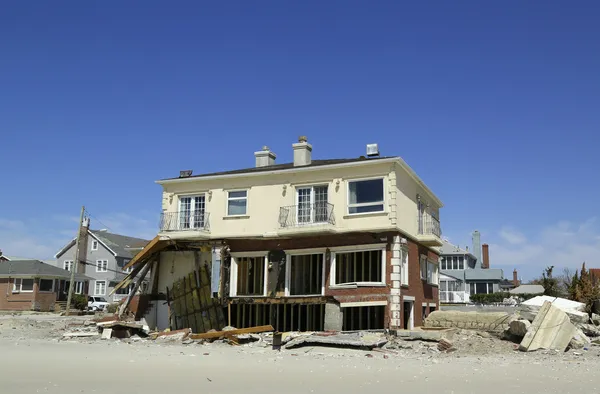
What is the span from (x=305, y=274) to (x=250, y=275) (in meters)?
2.92

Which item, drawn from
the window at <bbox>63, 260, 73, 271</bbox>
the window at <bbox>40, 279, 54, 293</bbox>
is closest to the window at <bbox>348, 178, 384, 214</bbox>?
the window at <bbox>40, 279, 54, 293</bbox>

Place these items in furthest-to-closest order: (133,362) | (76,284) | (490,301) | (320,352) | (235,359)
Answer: (76,284), (490,301), (320,352), (235,359), (133,362)

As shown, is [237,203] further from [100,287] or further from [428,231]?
[100,287]

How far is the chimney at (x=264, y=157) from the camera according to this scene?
3344 centimetres

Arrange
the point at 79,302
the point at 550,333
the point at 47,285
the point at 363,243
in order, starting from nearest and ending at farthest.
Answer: the point at 550,333 < the point at 363,243 < the point at 47,285 < the point at 79,302

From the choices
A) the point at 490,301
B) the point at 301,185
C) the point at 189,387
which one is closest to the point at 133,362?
the point at 189,387

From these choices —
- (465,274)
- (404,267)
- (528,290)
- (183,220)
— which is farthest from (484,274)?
(183,220)

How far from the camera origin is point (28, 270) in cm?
5822

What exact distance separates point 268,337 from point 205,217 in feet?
26.1

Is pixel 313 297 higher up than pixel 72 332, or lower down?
higher up

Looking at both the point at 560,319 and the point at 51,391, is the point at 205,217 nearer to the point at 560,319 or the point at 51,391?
the point at 560,319

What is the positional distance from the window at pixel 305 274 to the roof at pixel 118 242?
40.6 meters

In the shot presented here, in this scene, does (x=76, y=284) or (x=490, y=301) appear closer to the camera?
(x=490, y=301)

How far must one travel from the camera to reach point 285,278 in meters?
28.4
